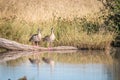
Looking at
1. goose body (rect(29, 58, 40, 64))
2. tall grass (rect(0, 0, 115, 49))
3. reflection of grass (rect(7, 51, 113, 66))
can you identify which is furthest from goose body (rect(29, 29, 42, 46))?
goose body (rect(29, 58, 40, 64))

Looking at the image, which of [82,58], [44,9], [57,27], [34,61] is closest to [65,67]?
[34,61]

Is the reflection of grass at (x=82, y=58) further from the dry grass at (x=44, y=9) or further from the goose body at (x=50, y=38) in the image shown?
the dry grass at (x=44, y=9)

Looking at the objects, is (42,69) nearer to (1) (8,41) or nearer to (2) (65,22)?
(1) (8,41)

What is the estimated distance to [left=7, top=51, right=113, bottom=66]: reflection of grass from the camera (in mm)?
22969

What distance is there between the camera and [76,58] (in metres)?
24.3

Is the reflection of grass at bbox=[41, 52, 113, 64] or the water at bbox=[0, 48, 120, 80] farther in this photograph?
the reflection of grass at bbox=[41, 52, 113, 64]

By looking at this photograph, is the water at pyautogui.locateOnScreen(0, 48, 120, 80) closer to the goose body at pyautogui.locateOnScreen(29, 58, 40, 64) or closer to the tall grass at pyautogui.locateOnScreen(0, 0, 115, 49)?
the goose body at pyautogui.locateOnScreen(29, 58, 40, 64)

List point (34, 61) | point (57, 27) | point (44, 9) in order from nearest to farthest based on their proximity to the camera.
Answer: point (34, 61)
point (57, 27)
point (44, 9)

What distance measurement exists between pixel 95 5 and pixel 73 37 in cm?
1124

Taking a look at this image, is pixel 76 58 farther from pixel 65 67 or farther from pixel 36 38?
pixel 36 38

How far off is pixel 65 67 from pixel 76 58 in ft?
9.67

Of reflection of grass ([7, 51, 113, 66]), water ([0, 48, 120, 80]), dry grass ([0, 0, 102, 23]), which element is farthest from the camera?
dry grass ([0, 0, 102, 23])

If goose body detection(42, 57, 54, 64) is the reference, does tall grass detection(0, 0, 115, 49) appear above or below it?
above

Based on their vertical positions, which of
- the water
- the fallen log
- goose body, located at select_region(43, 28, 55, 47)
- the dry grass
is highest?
the dry grass
